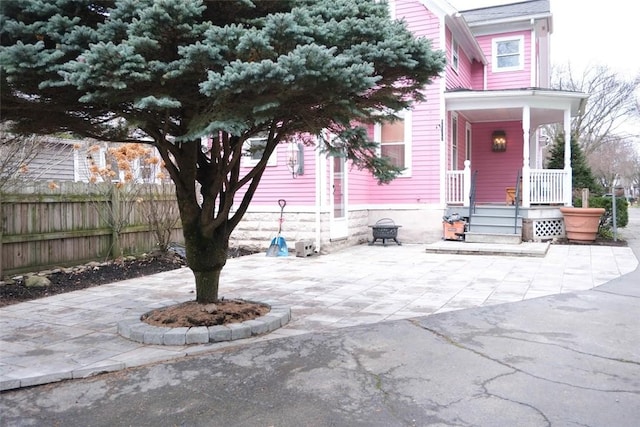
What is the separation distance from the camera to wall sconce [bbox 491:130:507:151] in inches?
614

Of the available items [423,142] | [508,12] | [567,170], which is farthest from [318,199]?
[508,12]

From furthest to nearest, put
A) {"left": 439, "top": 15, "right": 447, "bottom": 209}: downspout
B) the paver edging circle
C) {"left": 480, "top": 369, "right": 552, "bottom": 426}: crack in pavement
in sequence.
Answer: {"left": 439, "top": 15, "right": 447, "bottom": 209}: downspout < the paver edging circle < {"left": 480, "top": 369, "right": 552, "bottom": 426}: crack in pavement

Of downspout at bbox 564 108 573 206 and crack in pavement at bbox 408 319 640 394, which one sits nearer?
crack in pavement at bbox 408 319 640 394

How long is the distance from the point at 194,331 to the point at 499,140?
13524mm

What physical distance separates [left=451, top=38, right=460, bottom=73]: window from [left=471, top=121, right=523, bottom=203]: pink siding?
9.01 feet

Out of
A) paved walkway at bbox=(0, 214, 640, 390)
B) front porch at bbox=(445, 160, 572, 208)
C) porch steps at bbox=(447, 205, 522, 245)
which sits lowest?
paved walkway at bbox=(0, 214, 640, 390)

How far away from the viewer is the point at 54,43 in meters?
3.73

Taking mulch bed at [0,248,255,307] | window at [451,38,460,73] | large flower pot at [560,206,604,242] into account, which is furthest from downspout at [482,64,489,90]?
mulch bed at [0,248,255,307]

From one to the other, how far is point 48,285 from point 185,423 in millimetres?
4867

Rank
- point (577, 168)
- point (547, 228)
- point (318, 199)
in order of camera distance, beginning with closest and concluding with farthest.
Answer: point (318, 199) < point (547, 228) < point (577, 168)

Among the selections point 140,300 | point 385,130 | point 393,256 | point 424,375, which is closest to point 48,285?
point 140,300

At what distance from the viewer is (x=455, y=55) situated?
13.9 meters

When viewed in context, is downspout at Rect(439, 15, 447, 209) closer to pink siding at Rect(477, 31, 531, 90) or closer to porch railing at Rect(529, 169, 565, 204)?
porch railing at Rect(529, 169, 565, 204)

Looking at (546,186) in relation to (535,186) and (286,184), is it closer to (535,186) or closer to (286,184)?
(535,186)
